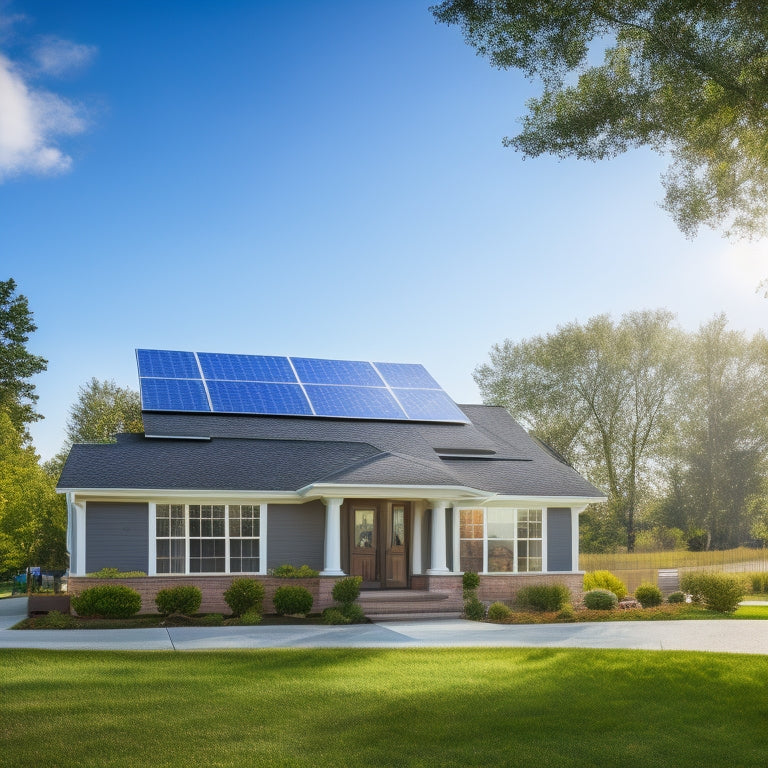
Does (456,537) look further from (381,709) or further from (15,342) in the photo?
(15,342)

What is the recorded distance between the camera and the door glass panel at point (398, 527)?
850 inches

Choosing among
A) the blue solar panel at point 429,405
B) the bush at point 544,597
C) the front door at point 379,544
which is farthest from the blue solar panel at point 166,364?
the bush at point 544,597

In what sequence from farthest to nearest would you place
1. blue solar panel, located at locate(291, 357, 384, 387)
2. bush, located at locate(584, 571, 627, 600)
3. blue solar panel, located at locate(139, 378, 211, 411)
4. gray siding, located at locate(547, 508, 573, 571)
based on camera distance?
blue solar panel, located at locate(291, 357, 384, 387), blue solar panel, located at locate(139, 378, 211, 411), bush, located at locate(584, 571, 627, 600), gray siding, located at locate(547, 508, 573, 571)

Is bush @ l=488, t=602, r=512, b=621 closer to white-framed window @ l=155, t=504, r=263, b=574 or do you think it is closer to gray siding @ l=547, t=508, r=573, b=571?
gray siding @ l=547, t=508, r=573, b=571

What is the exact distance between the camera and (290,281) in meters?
32.4

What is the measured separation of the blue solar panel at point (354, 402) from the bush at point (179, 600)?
815 centimetres

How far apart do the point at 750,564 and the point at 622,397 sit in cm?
1573

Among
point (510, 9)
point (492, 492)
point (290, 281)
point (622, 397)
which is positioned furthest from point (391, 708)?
point (622, 397)

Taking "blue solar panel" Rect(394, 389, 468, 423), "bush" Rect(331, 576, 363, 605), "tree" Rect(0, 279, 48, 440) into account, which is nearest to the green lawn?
"bush" Rect(331, 576, 363, 605)

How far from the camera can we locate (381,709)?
961 centimetres

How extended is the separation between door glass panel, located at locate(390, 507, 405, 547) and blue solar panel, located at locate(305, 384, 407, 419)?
424cm

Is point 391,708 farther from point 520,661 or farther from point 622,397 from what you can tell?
point 622,397

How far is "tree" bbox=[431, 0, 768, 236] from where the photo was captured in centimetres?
1213

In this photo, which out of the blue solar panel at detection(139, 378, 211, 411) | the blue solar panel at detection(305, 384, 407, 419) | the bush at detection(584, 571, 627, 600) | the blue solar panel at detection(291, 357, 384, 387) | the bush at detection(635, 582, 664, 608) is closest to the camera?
the bush at detection(635, 582, 664, 608)
